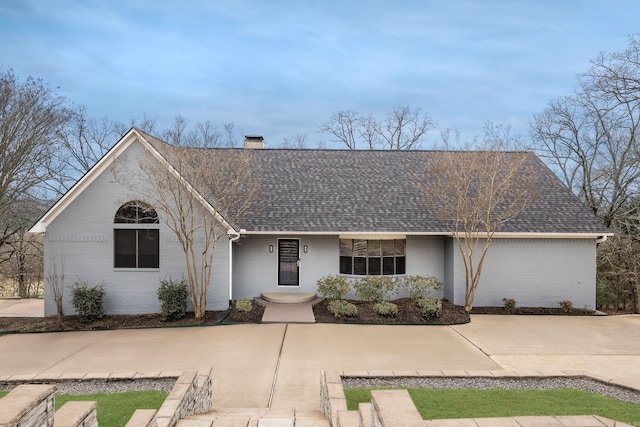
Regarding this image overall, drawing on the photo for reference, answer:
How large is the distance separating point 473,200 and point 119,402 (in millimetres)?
12418

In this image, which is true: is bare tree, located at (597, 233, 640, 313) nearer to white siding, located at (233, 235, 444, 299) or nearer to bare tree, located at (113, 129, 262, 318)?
white siding, located at (233, 235, 444, 299)

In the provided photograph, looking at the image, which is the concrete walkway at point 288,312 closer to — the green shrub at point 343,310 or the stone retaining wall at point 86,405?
the green shrub at point 343,310

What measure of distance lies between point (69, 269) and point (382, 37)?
18700 millimetres

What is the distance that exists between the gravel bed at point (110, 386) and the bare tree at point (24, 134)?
1280cm

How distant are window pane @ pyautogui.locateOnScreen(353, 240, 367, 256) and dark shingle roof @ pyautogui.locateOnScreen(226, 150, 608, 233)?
746mm

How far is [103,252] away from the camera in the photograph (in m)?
12.9

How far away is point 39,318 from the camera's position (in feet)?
42.0

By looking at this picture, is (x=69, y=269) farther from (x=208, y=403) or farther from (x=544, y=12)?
(x=544, y=12)

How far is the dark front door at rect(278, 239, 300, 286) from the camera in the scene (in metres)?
14.6

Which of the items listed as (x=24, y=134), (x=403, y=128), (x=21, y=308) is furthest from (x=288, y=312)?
(x=403, y=128)

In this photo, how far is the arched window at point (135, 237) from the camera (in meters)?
12.9

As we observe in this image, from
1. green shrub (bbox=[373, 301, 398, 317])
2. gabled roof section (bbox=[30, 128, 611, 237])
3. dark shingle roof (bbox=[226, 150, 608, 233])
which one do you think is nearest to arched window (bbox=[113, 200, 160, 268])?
gabled roof section (bbox=[30, 128, 611, 237])

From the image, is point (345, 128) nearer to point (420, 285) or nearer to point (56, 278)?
point (420, 285)

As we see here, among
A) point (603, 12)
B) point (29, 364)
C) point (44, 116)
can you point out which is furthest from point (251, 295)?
point (603, 12)
